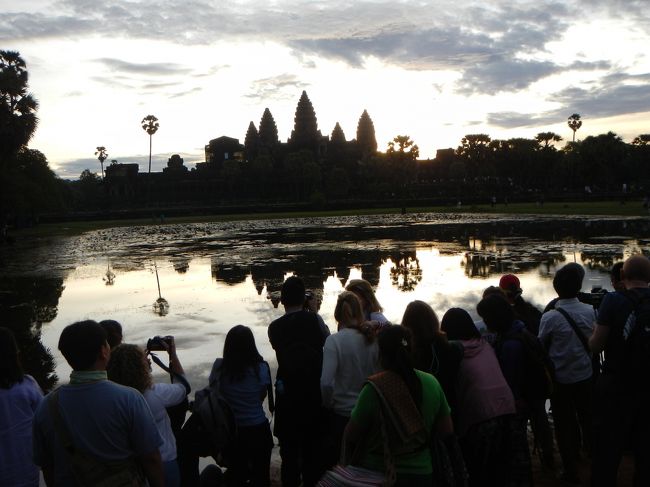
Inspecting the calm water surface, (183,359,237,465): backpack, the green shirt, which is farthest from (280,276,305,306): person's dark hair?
the calm water surface

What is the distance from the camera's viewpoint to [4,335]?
3744 millimetres

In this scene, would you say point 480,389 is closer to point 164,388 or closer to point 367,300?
point 367,300

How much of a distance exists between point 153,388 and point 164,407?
0.43 feet

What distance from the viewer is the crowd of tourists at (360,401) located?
313 cm

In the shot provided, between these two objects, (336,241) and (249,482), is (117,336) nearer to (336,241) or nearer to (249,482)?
(249,482)

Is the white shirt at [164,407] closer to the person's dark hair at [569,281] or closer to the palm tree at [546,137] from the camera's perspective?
the person's dark hair at [569,281]

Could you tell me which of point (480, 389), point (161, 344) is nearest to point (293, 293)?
point (161, 344)

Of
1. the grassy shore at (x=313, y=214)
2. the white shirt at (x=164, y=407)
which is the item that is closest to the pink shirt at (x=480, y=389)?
the white shirt at (x=164, y=407)

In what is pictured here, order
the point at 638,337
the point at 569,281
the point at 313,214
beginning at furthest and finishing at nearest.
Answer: the point at 313,214 → the point at 569,281 → the point at 638,337

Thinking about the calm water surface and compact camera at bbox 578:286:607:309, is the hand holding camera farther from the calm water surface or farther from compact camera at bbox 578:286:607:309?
the calm water surface

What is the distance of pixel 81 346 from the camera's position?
3.08 metres

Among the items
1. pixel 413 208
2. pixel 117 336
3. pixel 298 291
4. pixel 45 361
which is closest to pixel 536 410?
pixel 298 291

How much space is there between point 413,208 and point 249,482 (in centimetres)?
6732

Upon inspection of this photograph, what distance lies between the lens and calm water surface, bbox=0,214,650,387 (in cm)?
1245
